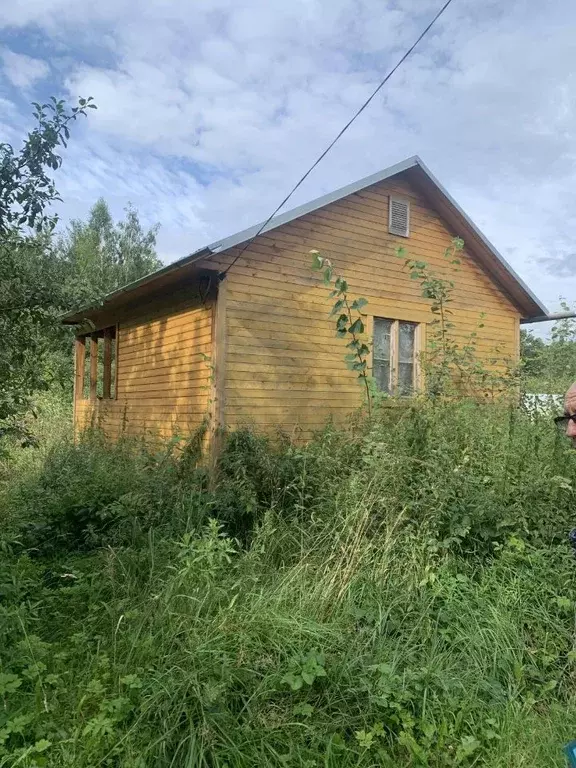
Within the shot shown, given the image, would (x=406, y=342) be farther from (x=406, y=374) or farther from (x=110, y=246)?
(x=110, y=246)

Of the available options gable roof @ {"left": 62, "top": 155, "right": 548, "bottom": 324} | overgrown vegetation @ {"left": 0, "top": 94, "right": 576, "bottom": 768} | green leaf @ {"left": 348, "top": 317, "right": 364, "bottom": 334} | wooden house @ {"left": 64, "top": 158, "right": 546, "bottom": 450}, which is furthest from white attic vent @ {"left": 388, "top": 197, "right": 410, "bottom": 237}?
overgrown vegetation @ {"left": 0, "top": 94, "right": 576, "bottom": 768}

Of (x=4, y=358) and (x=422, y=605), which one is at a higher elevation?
(x=4, y=358)

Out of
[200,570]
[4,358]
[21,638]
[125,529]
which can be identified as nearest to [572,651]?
[200,570]

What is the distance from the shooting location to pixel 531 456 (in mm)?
4961

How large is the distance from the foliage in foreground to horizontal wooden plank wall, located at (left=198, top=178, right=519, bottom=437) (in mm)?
1783

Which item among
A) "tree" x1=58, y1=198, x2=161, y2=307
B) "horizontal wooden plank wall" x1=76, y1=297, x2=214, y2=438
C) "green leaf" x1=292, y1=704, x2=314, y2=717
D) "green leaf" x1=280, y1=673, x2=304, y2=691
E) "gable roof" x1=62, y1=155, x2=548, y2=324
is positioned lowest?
"green leaf" x1=292, y1=704, x2=314, y2=717

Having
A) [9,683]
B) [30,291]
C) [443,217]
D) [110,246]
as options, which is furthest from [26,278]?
[110,246]

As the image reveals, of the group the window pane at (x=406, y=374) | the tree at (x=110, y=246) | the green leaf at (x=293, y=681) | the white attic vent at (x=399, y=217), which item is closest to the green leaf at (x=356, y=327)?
the window pane at (x=406, y=374)

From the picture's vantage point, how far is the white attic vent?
948cm

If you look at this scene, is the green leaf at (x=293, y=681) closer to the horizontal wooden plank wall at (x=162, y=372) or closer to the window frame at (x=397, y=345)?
the horizontal wooden plank wall at (x=162, y=372)

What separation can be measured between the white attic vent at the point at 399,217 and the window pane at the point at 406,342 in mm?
1685

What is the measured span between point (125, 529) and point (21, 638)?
1925 millimetres

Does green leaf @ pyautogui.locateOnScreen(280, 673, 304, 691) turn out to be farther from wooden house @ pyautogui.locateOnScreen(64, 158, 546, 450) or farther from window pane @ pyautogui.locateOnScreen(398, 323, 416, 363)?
window pane @ pyautogui.locateOnScreen(398, 323, 416, 363)

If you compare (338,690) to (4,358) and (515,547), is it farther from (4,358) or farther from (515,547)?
(4,358)
